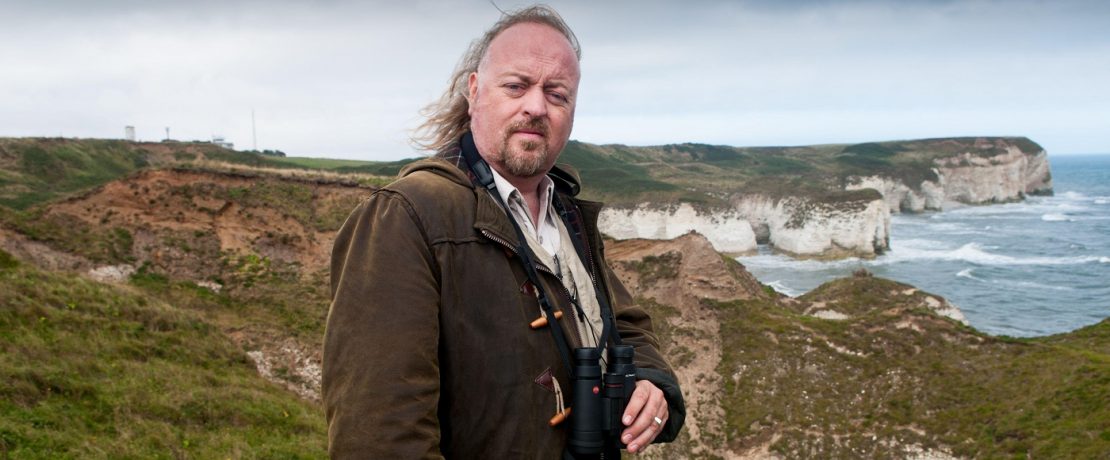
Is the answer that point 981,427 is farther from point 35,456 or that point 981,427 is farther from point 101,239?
point 101,239

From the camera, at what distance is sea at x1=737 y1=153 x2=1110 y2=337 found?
121 ft

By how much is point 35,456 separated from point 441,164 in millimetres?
6117

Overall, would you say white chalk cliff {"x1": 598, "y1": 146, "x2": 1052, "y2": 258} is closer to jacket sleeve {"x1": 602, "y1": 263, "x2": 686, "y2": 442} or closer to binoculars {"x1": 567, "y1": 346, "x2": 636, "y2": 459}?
jacket sleeve {"x1": 602, "y1": 263, "x2": 686, "y2": 442}

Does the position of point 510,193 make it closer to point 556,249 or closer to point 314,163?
point 556,249

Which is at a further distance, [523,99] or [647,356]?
[647,356]

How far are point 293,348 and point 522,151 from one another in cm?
1403

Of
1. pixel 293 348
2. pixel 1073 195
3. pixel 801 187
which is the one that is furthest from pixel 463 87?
pixel 1073 195

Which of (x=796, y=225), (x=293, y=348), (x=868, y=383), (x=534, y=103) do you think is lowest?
(x=868, y=383)

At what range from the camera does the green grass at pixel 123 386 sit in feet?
21.7

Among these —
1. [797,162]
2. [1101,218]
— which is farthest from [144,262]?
[797,162]

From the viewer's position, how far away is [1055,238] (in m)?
62.2

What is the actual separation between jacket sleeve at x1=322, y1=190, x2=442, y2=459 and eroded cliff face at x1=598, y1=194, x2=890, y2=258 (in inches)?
1998

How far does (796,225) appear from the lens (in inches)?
2245

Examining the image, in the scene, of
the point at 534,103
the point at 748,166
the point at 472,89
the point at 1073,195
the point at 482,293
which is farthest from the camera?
the point at 1073,195
